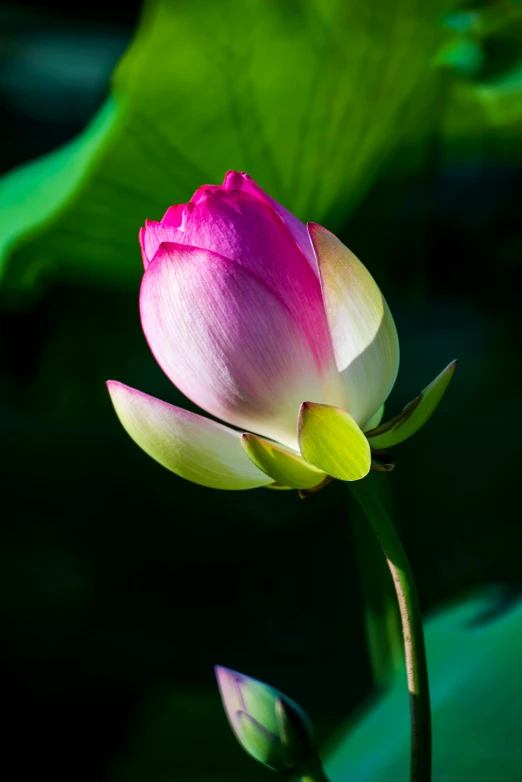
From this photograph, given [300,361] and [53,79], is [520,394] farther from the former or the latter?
[53,79]

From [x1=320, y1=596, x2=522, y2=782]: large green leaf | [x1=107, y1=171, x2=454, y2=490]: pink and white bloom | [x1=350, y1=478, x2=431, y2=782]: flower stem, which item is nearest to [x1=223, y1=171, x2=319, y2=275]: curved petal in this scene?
[x1=107, y1=171, x2=454, y2=490]: pink and white bloom

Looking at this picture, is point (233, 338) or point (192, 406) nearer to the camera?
point (233, 338)

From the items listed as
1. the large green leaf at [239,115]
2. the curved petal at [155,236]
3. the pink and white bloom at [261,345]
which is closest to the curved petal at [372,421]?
the pink and white bloom at [261,345]

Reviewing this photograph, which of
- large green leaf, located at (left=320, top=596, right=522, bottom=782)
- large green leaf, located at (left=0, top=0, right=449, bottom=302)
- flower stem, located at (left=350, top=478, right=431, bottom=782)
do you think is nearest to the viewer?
flower stem, located at (left=350, top=478, right=431, bottom=782)

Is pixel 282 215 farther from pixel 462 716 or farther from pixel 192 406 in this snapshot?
pixel 192 406

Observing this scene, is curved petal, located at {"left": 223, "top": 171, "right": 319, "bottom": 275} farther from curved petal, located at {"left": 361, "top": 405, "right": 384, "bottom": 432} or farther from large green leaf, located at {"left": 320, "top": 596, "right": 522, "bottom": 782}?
large green leaf, located at {"left": 320, "top": 596, "right": 522, "bottom": 782}

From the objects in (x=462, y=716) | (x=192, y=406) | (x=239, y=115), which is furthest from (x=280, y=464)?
(x=192, y=406)

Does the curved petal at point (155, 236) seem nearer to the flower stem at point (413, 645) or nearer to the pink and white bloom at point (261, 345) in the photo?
the pink and white bloom at point (261, 345)
